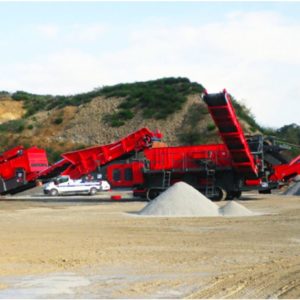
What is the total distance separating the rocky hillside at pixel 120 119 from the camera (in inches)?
3159

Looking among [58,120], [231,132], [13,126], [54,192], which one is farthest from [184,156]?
[13,126]

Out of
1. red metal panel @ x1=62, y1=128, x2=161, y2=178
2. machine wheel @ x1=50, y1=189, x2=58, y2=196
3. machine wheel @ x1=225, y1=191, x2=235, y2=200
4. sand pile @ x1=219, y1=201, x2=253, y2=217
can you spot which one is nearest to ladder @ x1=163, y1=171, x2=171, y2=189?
red metal panel @ x1=62, y1=128, x2=161, y2=178

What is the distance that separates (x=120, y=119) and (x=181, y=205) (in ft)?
189

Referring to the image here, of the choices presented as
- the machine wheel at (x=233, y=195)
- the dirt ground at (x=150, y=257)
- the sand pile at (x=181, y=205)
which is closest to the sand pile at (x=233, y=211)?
the sand pile at (x=181, y=205)

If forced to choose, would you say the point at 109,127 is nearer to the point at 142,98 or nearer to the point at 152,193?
the point at 142,98

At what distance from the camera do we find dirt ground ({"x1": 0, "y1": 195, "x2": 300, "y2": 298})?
12531mm

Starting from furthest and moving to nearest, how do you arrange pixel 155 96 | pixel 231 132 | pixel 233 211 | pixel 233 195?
pixel 155 96
pixel 233 195
pixel 231 132
pixel 233 211

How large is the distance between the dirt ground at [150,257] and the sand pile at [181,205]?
1.07 meters

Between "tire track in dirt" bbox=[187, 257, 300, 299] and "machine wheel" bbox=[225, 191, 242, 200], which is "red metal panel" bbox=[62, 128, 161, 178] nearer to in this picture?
"machine wheel" bbox=[225, 191, 242, 200]

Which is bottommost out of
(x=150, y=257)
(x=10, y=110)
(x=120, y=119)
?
(x=150, y=257)

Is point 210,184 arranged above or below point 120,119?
below

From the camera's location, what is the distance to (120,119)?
86.7 m

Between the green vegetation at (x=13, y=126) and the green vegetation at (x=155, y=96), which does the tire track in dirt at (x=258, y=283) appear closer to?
the green vegetation at (x=155, y=96)

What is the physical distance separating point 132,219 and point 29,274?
514 inches
